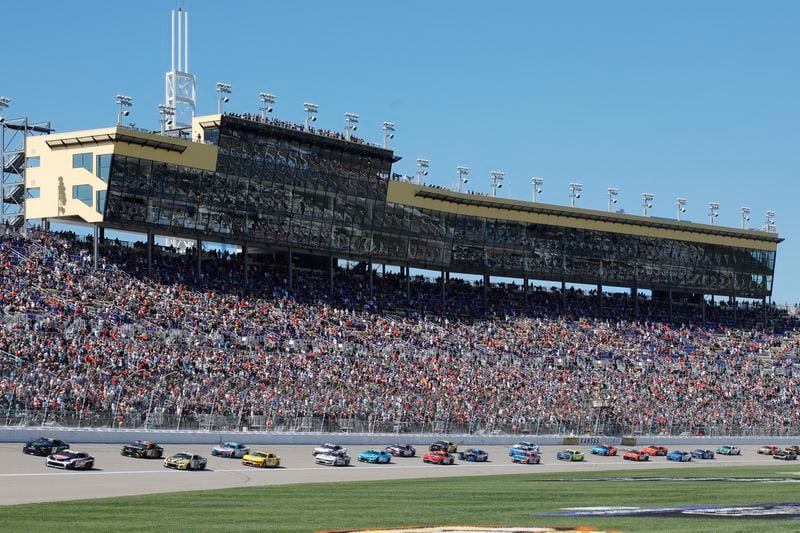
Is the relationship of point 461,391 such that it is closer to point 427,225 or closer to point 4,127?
point 427,225

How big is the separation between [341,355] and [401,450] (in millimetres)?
13855

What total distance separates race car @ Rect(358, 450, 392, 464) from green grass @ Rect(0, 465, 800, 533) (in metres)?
8.95

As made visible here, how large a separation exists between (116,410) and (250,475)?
37.2 feet

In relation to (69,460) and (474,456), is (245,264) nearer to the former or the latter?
(474,456)

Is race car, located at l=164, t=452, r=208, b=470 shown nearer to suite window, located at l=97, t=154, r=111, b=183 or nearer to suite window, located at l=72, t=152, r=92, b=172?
suite window, located at l=97, t=154, r=111, b=183

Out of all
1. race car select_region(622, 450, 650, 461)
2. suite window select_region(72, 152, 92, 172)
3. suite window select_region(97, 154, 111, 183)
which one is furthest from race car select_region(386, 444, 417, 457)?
suite window select_region(72, 152, 92, 172)

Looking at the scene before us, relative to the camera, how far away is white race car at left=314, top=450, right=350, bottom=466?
6165 cm

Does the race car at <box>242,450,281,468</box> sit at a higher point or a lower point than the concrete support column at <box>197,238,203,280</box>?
lower

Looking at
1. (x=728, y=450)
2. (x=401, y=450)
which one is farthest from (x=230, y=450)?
(x=728, y=450)

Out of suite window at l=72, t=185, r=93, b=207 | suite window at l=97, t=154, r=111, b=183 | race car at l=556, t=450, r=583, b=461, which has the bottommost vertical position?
race car at l=556, t=450, r=583, b=461

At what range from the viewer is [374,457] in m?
64.7

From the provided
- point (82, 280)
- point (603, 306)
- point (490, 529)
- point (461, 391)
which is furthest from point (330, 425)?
point (603, 306)

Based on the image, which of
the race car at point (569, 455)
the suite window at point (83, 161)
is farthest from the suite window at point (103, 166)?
the race car at point (569, 455)

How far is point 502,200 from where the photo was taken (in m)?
106
